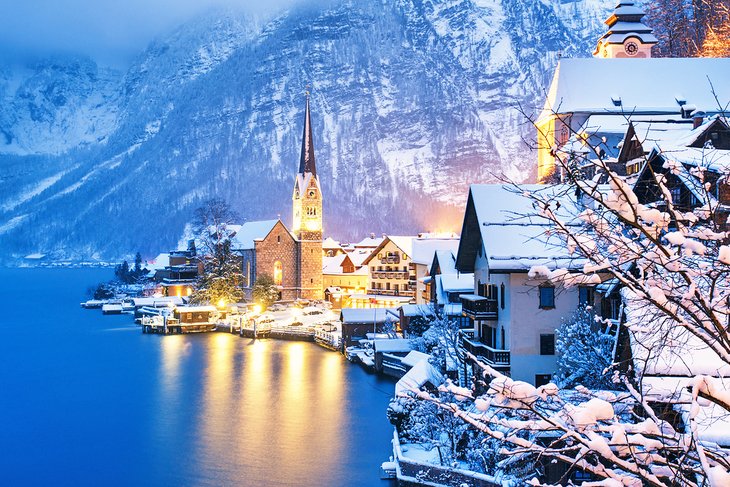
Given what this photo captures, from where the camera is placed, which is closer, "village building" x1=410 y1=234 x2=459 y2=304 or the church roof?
"village building" x1=410 y1=234 x2=459 y2=304

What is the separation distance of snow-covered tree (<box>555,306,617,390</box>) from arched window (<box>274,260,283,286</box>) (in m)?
56.4

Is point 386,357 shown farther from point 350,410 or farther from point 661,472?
point 661,472

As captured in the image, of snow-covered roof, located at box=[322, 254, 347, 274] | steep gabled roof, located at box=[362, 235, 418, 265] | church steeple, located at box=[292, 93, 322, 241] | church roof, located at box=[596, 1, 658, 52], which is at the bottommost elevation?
snow-covered roof, located at box=[322, 254, 347, 274]

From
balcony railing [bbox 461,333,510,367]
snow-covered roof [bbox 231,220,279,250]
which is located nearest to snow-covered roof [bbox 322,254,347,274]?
snow-covered roof [bbox 231,220,279,250]

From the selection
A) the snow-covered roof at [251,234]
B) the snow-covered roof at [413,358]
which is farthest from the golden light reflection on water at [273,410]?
the snow-covered roof at [251,234]

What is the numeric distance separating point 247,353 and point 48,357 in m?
14.2

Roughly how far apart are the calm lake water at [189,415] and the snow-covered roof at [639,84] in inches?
1024

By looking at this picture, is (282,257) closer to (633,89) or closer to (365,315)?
(365,315)

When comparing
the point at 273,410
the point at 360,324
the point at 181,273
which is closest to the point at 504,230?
the point at 273,410

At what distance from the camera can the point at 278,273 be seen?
250 ft

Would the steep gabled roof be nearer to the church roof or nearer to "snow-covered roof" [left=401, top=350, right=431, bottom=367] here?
the church roof

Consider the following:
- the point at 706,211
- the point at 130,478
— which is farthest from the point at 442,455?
the point at 706,211

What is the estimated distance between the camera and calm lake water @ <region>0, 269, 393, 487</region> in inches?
955

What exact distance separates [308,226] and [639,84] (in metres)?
39.5
